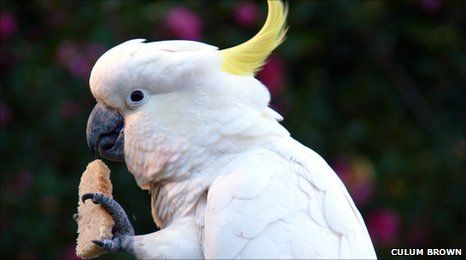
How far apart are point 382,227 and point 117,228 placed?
1.84 m

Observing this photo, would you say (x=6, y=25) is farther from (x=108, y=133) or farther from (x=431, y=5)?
(x=431, y=5)

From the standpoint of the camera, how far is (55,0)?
4668 millimetres

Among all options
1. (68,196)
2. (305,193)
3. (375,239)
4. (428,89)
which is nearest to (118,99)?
(305,193)

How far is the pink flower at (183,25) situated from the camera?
4395 mm

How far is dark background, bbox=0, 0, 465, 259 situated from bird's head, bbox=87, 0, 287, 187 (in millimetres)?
1479

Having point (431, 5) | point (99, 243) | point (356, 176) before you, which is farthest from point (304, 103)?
point (99, 243)

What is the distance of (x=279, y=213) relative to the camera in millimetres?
2709

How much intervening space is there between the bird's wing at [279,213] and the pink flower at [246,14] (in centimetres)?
186

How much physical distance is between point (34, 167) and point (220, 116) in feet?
6.26

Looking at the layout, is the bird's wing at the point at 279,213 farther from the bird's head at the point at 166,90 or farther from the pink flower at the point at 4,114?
the pink flower at the point at 4,114

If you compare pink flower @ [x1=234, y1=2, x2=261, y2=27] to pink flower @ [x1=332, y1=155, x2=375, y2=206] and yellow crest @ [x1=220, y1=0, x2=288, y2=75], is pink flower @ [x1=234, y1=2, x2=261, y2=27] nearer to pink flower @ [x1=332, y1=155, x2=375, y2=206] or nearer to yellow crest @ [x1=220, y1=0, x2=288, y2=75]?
pink flower @ [x1=332, y1=155, x2=375, y2=206]

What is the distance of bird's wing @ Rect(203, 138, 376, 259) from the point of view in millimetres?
2674

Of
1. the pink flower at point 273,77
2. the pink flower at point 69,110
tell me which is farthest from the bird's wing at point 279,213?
the pink flower at point 69,110

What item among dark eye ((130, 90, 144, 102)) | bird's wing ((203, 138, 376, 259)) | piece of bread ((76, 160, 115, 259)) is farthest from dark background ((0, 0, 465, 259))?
bird's wing ((203, 138, 376, 259))
